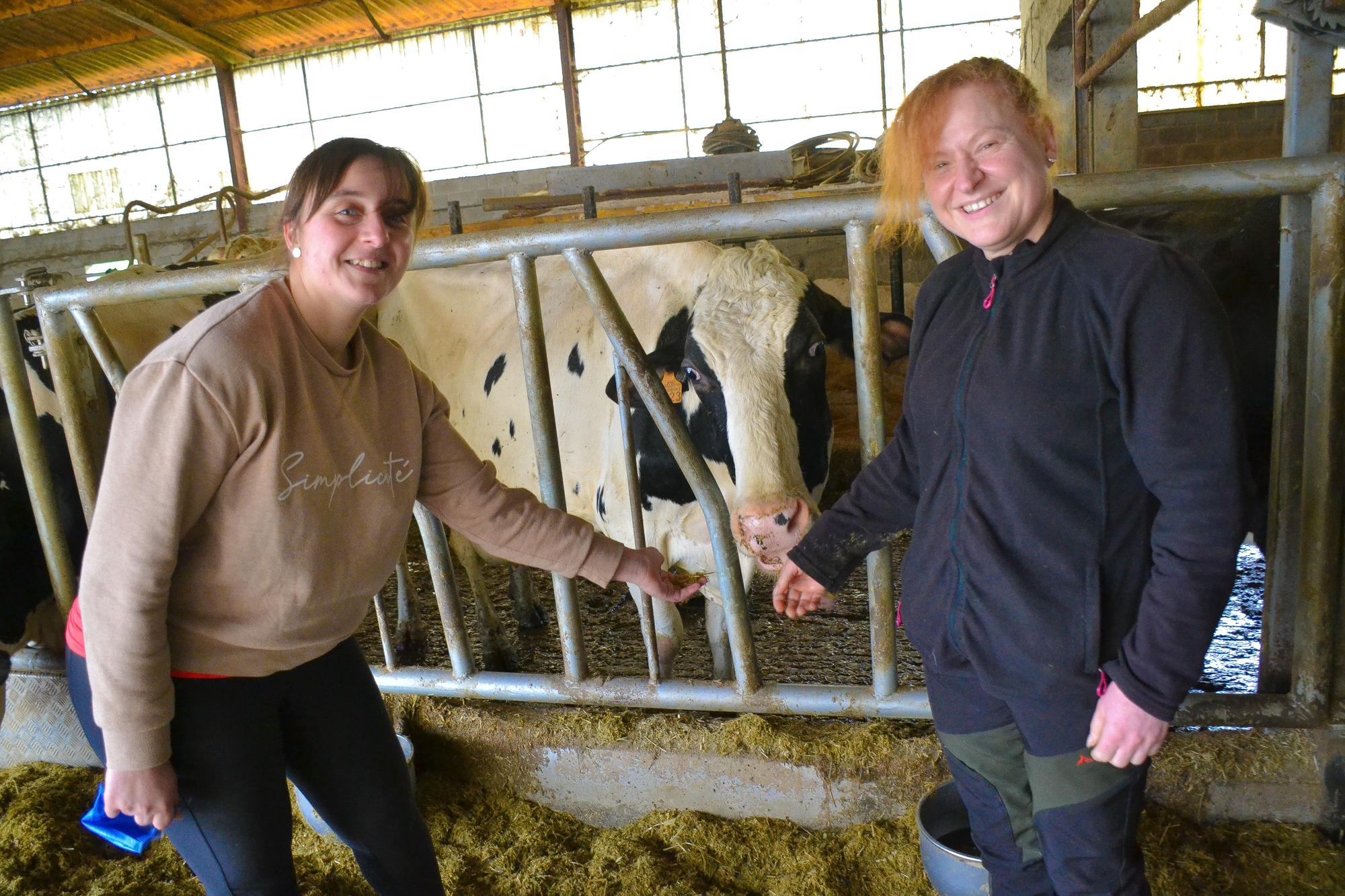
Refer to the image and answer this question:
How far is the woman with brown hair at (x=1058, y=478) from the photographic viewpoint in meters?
1.11

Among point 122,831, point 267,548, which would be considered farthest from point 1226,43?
point 122,831

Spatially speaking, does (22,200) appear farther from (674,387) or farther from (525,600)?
(674,387)

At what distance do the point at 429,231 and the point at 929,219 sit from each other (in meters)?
7.01

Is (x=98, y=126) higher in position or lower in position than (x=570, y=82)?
higher

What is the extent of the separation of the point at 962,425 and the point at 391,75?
1466cm

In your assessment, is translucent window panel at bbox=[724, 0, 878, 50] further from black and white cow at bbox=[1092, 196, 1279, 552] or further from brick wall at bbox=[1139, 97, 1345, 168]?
black and white cow at bbox=[1092, 196, 1279, 552]

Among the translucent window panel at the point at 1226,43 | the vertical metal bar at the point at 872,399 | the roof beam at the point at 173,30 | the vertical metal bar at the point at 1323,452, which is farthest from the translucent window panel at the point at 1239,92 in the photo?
the roof beam at the point at 173,30

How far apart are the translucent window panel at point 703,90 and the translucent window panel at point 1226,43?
6.25m

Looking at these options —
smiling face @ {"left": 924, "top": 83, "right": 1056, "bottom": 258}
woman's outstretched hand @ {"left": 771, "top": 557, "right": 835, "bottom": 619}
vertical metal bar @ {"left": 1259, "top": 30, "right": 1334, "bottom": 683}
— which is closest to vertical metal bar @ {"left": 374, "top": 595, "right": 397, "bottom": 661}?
woman's outstretched hand @ {"left": 771, "top": 557, "right": 835, "bottom": 619}

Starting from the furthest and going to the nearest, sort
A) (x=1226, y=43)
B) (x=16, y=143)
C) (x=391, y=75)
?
(x=16, y=143)
(x=391, y=75)
(x=1226, y=43)

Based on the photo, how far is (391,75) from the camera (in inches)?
541

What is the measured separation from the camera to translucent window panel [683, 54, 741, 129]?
12562 millimetres

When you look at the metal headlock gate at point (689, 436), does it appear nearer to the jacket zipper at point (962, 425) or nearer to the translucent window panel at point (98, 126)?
the jacket zipper at point (962, 425)

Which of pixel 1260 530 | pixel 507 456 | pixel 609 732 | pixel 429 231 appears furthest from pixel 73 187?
pixel 1260 530
